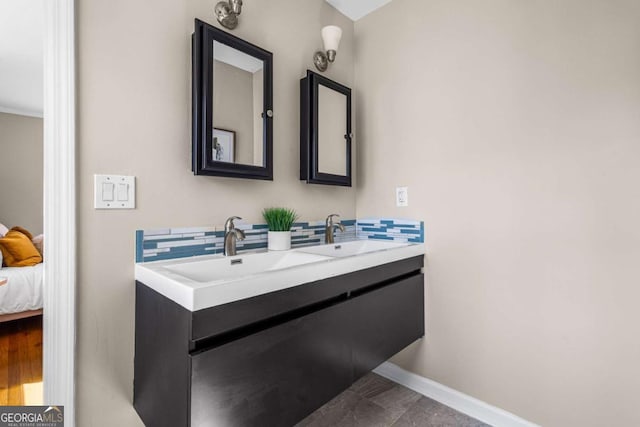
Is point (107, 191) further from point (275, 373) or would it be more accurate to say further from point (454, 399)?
point (454, 399)

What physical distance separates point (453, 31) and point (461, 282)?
138cm

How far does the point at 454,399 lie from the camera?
162cm

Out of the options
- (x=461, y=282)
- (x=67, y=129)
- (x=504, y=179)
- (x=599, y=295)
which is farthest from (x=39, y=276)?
(x=599, y=295)

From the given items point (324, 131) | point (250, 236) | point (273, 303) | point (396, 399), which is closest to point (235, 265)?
point (250, 236)

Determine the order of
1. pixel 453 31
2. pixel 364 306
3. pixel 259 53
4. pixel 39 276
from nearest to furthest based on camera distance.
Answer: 1. pixel 364 306
2. pixel 259 53
3. pixel 453 31
4. pixel 39 276

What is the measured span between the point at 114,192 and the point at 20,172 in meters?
4.54

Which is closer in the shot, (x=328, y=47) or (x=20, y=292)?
(x=328, y=47)

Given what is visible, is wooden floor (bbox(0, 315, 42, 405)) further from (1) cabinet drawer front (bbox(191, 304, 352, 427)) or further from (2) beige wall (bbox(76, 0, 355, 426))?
(1) cabinet drawer front (bbox(191, 304, 352, 427))

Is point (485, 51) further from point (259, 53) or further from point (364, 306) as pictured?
point (364, 306)

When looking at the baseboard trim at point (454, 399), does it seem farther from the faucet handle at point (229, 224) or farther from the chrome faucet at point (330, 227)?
the faucet handle at point (229, 224)

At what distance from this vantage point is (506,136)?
146 centimetres

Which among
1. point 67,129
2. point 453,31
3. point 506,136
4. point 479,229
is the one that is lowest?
point 479,229

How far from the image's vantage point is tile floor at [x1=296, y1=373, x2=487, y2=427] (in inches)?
59.5

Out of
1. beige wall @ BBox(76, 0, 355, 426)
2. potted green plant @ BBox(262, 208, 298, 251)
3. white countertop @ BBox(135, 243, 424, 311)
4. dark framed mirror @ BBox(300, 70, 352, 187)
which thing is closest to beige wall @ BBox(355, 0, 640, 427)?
dark framed mirror @ BBox(300, 70, 352, 187)
